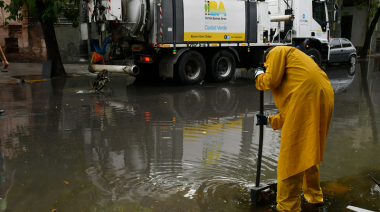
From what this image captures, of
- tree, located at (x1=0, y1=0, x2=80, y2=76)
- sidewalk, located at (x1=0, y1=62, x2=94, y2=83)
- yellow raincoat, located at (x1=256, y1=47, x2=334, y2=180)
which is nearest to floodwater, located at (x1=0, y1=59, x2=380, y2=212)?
yellow raincoat, located at (x1=256, y1=47, x2=334, y2=180)

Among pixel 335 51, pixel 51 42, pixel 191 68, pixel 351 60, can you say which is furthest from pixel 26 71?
pixel 351 60

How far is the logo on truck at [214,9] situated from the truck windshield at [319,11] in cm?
548

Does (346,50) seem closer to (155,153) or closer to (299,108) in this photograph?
(155,153)

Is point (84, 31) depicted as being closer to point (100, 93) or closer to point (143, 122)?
point (100, 93)

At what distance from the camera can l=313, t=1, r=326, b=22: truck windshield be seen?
16498 millimetres

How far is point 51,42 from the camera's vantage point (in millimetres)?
14438

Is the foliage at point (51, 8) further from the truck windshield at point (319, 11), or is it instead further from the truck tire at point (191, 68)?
the truck windshield at point (319, 11)

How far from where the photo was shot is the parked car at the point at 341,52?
1925cm

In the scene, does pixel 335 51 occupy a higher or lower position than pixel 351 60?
higher

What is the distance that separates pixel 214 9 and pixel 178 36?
171cm

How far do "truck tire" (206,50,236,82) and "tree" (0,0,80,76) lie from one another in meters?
4.94

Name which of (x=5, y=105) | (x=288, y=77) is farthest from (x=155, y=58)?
(x=288, y=77)

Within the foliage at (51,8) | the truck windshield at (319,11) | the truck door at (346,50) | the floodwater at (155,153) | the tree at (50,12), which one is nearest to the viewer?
the floodwater at (155,153)

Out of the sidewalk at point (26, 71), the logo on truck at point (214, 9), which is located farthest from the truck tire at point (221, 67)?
the sidewalk at point (26, 71)
